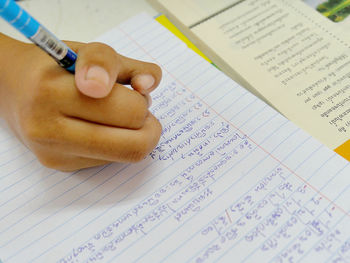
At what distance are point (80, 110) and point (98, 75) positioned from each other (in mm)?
42

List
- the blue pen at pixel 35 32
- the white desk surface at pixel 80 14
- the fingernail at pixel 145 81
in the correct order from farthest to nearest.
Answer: the white desk surface at pixel 80 14 → the fingernail at pixel 145 81 → the blue pen at pixel 35 32

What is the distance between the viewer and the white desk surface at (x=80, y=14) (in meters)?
0.61

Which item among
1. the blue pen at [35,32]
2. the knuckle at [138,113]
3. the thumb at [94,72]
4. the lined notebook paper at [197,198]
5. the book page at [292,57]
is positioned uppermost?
the blue pen at [35,32]

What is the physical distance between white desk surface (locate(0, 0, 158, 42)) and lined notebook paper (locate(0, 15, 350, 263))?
0.21m

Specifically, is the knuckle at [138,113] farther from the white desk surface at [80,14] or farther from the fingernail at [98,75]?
the white desk surface at [80,14]

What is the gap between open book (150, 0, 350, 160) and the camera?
1.55 feet

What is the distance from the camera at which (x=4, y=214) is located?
1.32 ft

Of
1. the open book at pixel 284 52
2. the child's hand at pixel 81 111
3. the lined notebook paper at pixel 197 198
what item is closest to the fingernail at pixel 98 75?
the child's hand at pixel 81 111

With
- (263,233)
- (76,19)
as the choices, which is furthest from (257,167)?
(76,19)

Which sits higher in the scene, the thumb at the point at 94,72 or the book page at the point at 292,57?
the thumb at the point at 94,72

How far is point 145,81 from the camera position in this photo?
16.5 inches

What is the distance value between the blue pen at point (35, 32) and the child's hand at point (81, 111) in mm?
12

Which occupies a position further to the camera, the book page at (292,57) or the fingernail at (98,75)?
the book page at (292,57)

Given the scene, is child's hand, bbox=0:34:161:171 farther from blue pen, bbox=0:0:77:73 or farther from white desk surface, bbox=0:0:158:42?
white desk surface, bbox=0:0:158:42
